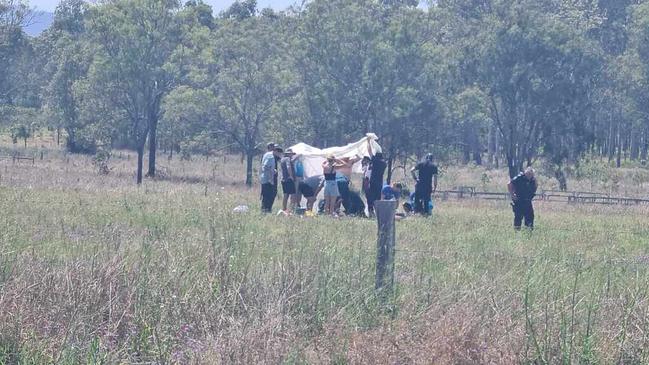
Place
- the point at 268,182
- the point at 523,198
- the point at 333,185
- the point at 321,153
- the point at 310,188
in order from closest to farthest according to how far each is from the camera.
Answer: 1. the point at 523,198
2. the point at 268,182
3. the point at 333,185
4. the point at 310,188
5. the point at 321,153

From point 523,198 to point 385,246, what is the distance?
10.2 meters

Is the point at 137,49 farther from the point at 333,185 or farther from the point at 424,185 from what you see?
the point at 333,185

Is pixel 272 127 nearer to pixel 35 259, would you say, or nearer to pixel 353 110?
pixel 353 110

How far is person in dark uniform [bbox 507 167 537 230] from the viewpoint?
1773 centimetres

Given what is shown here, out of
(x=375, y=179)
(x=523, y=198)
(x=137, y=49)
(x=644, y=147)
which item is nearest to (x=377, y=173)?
(x=375, y=179)

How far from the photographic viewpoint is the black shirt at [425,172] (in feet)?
66.2

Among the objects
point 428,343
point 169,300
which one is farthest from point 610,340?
point 169,300

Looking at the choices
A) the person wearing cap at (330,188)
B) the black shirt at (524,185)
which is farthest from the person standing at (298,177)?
the black shirt at (524,185)

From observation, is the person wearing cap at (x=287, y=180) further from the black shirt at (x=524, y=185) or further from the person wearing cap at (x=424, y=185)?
the black shirt at (x=524, y=185)

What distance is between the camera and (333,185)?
19.5 metres

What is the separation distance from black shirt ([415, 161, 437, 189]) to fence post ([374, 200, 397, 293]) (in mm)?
12101

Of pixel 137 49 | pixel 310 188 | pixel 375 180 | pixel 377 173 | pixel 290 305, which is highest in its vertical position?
pixel 137 49

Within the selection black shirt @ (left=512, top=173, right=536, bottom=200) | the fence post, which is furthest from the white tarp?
the fence post

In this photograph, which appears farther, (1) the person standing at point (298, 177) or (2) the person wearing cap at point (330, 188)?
(1) the person standing at point (298, 177)
